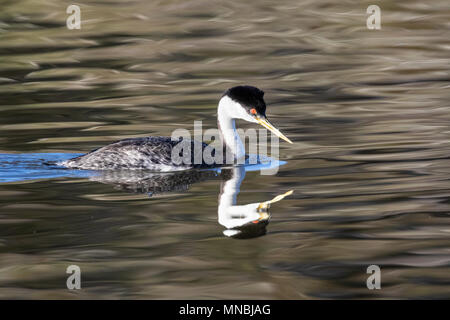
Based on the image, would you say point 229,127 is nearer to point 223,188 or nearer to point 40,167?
point 223,188

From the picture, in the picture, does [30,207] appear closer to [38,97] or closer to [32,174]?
[32,174]

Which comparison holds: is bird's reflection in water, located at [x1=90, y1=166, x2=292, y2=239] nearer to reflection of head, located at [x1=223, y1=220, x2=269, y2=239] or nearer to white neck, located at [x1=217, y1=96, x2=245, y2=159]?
reflection of head, located at [x1=223, y1=220, x2=269, y2=239]

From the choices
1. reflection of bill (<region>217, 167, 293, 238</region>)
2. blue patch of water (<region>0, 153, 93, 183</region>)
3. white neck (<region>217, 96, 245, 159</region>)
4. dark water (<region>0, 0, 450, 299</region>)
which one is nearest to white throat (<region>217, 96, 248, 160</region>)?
white neck (<region>217, 96, 245, 159</region>)

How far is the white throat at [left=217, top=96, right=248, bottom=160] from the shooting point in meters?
11.9

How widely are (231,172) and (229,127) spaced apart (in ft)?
2.87

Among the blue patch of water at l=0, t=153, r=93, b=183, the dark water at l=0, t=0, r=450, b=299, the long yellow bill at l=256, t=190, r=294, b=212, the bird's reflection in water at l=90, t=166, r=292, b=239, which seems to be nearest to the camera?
the dark water at l=0, t=0, r=450, b=299

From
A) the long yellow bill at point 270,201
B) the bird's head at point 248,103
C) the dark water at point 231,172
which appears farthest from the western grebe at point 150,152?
the long yellow bill at point 270,201

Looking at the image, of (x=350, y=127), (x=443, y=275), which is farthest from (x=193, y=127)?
(x=443, y=275)

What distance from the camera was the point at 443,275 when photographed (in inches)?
284

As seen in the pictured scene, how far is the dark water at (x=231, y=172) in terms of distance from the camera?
745 centimetres

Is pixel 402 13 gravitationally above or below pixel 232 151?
above

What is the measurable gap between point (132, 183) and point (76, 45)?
46.5 ft

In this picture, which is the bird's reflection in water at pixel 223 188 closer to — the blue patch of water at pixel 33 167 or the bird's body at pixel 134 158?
the bird's body at pixel 134 158

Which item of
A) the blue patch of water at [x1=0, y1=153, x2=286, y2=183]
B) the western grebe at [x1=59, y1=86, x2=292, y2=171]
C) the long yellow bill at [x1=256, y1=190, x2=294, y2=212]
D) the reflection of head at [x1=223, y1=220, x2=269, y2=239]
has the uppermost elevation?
the western grebe at [x1=59, y1=86, x2=292, y2=171]
